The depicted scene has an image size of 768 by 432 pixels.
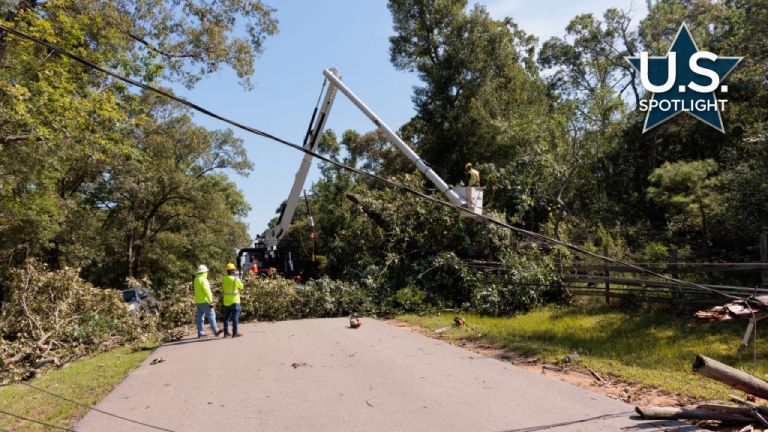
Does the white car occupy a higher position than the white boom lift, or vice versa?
the white boom lift

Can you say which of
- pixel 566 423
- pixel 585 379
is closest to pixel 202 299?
pixel 585 379

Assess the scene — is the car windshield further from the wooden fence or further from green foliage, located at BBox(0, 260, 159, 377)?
the wooden fence

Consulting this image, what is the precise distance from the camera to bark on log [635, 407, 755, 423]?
4.68 metres

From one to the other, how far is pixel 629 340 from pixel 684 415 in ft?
15.5

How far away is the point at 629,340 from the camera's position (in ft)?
30.3

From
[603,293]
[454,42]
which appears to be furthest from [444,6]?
[603,293]

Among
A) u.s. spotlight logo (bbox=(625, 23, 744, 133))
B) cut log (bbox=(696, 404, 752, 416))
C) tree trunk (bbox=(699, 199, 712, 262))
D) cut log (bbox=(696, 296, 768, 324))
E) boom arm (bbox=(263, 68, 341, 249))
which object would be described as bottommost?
cut log (bbox=(696, 404, 752, 416))

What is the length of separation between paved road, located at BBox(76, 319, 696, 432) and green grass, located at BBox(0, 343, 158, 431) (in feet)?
0.88

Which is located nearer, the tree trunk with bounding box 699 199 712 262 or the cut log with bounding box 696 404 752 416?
the cut log with bounding box 696 404 752 416

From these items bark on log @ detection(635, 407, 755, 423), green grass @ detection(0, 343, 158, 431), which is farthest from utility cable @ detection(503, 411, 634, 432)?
green grass @ detection(0, 343, 158, 431)

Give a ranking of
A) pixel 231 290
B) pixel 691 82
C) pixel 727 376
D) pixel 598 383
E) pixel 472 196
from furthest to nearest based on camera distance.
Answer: pixel 691 82 → pixel 472 196 → pixel 231 290 → pixel 598 383 → pixel 727 376

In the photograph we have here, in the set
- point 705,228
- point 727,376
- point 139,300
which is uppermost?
point 705,228

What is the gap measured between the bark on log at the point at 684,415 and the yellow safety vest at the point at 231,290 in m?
8.33

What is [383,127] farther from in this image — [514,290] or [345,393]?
[345,393]
